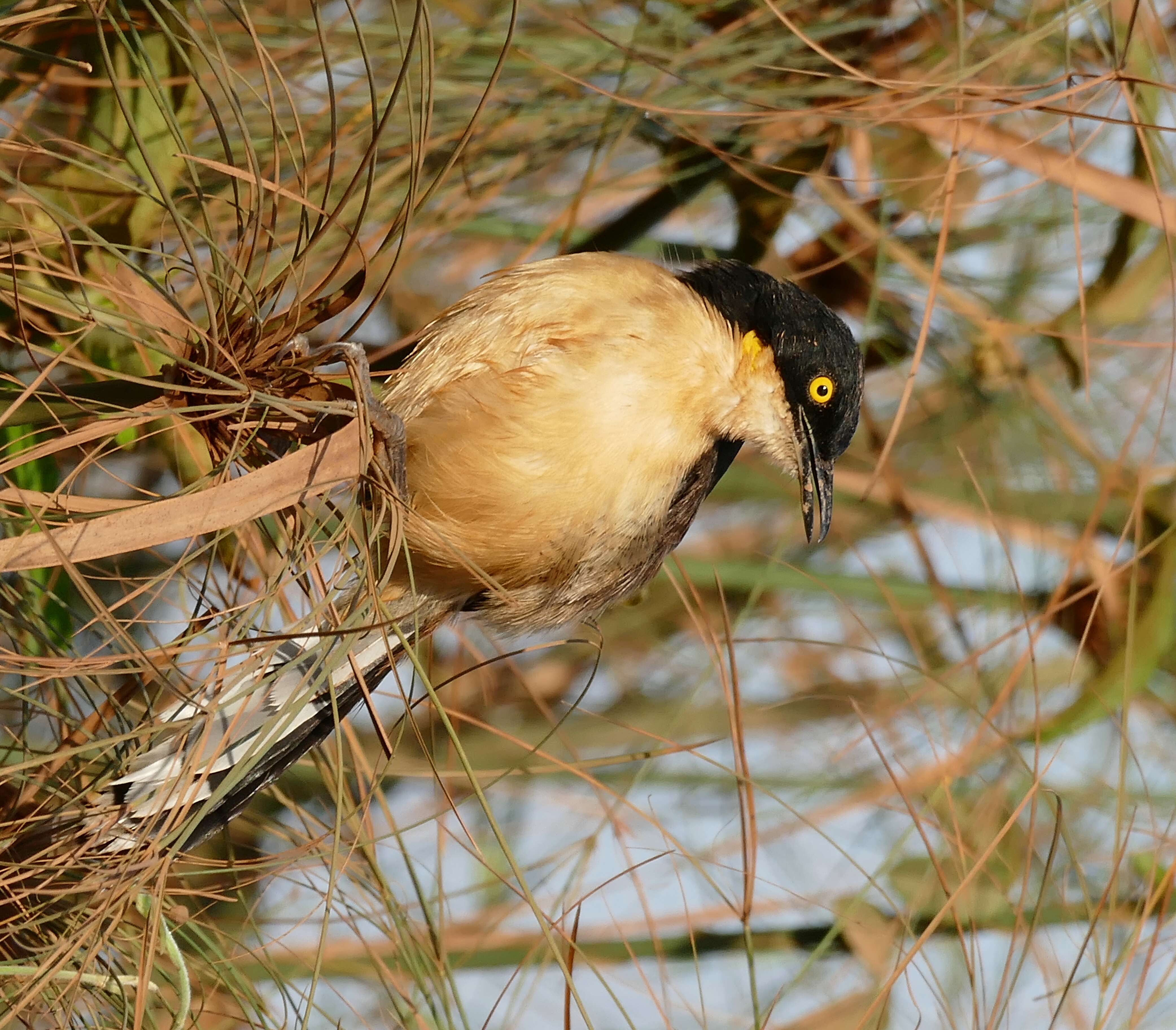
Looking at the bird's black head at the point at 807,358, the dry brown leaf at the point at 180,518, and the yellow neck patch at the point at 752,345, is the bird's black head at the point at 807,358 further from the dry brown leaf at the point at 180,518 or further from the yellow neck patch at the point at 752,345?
the dry brown leaf at the point at 180,518

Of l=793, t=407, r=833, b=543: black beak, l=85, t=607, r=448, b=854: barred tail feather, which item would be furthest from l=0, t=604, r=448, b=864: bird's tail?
l=793, t=407, r=833, b=543: black beak

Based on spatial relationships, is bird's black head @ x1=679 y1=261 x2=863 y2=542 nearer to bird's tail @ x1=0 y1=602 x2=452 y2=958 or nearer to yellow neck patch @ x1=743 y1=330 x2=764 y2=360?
yellow neck patch @ x1=743 y1=330 x2=764 y2=360

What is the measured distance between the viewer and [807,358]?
2361 millimetres

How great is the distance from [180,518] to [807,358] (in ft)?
4.45

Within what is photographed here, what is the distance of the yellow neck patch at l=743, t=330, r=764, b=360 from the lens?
2.38 meters

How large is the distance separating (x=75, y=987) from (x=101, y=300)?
1.11 m

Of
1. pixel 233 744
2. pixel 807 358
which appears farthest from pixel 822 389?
pixel 233 744

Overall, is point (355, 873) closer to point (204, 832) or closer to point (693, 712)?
point (204, 832)

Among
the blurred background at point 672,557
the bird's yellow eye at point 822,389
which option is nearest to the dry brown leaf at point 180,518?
the blurred background at point 672,557

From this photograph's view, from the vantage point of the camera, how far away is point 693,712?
345 cm

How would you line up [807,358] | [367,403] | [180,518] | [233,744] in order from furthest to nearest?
[807,358], [233,744], [367,403], [180,518]

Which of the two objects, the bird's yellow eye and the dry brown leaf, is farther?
the bird's yellow eye

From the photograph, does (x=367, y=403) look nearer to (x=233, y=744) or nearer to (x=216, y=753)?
(x=216, y=753)

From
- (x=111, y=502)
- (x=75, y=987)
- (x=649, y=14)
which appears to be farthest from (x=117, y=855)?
(x=649, y=14)
